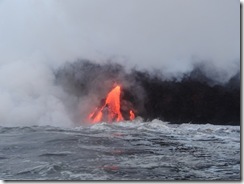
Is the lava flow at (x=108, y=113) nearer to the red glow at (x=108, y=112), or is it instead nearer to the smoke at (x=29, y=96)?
the red glow at (x=108, y=112)

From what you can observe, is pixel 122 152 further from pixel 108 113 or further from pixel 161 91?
pixel 161 91

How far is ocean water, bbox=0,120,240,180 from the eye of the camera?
2971 millimetres

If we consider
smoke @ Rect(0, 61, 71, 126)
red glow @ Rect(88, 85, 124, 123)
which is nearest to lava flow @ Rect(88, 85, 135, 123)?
red glow @ Rect(88, 85, 124, 123)

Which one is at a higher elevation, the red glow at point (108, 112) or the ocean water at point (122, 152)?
the red glow at point (108, 112)

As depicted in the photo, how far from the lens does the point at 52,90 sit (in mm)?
3500

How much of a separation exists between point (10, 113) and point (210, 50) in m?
1.84

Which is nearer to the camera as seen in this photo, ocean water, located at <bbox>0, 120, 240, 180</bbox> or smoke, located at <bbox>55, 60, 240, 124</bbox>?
ocean water, located at <bbox>0, 120, 240, 180</bbox>

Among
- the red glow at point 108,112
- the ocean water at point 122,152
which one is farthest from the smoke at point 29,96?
the red glow at point 108,112

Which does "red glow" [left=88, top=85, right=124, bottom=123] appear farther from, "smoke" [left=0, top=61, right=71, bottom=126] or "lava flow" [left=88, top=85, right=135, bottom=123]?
"smoke" [left=0, top=61, right=71, bottom=126]

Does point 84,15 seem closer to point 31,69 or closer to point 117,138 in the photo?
point 31,69

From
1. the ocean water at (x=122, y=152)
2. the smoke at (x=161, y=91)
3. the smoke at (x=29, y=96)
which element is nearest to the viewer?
the ocean water at (x=122, y=152)

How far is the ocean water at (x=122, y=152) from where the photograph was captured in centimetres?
297

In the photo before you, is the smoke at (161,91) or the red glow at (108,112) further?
the red glow at (108,112)

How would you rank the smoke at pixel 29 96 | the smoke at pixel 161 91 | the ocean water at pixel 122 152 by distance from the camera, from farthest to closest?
1. the smoke at pixel 29 96
2. the smoke at pixel 161 91
3. the ocean water at pixel 122 152
